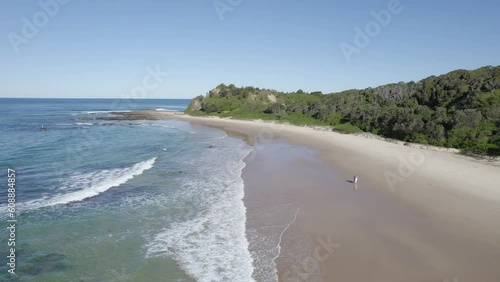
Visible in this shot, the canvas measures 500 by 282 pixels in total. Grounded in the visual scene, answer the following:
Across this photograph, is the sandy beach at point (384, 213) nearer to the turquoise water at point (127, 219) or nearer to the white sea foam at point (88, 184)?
the turquoise water at point (127, 219)

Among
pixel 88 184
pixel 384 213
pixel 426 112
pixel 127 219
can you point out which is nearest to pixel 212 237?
pixel 127 219

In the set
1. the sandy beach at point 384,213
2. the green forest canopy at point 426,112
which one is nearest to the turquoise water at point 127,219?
the sandy beach at point 384,213

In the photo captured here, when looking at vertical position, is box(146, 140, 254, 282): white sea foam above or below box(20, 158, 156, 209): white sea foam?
above

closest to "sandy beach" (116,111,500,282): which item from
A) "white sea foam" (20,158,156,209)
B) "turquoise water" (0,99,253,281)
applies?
"turquoise water" (0,99,253,281)

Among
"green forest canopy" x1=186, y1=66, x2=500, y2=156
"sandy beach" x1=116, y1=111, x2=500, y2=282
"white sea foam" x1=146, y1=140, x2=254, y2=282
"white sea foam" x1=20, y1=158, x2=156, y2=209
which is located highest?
"green forest canopy" x1=186, y1=66, x2=500, y2=156

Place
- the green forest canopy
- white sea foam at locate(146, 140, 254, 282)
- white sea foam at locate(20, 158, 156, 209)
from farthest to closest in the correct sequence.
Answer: the green forest canopy
white sea foam at locate(20, 158, 156, 209)
white sea foam at locate(146, 140, 254, 282)

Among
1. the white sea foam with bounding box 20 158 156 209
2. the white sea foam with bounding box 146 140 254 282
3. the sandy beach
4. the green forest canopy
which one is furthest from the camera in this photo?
the green forest canopy

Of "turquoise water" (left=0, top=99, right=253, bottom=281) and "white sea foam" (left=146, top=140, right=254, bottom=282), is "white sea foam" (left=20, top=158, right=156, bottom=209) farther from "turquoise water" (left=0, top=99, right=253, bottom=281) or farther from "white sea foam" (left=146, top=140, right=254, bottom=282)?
"white sea foam" (left=146, top=140, right=254, bottom=282)
